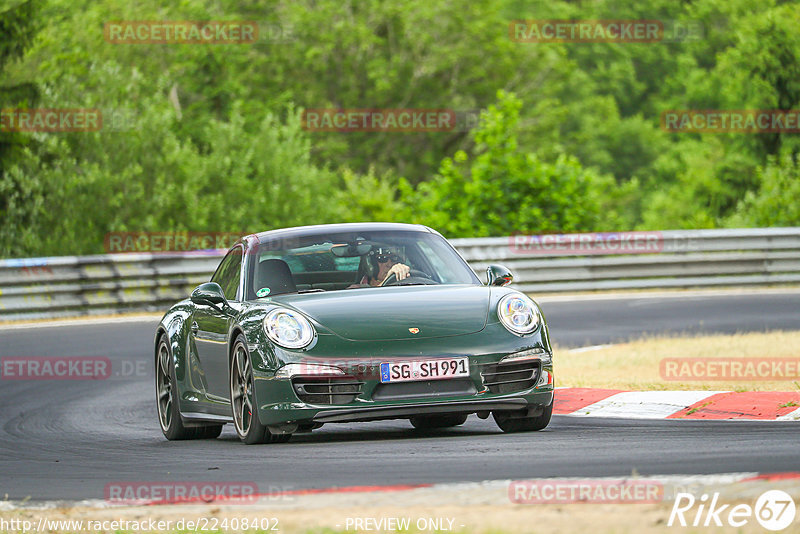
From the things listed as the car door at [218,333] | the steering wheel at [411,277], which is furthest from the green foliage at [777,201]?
the car door at [218,333]

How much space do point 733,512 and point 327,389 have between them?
3.47m

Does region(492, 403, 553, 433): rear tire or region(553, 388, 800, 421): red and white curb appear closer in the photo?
region(492, 403, 553, 433): rear tire

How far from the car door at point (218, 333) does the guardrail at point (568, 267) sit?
39.1 feet

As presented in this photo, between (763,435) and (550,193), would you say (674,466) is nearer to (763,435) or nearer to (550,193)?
(763,435)

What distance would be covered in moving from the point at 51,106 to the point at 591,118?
41446 millimetres

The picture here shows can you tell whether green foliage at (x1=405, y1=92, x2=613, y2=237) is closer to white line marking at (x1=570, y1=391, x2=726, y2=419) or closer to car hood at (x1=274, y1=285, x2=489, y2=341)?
white line marking at (x1=570, y1=391, x2=726, y2=419)

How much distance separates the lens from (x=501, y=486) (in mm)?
5785

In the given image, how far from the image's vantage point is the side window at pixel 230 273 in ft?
31.5

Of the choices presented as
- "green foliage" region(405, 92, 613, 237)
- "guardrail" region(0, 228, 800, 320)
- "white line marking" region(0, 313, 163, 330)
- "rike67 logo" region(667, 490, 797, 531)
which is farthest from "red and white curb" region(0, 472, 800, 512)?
"green foliage" region(405, 92, 613, 237)

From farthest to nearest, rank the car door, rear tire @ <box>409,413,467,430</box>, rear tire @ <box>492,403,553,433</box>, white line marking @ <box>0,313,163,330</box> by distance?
white line marking @ <box>0,313,163,330</box> → rear tire @ <box>409,413,467,430</box> → the car door → rear tire @ <box>492,403,553,433</box>

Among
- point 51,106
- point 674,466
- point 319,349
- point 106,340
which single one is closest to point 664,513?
point 674,466

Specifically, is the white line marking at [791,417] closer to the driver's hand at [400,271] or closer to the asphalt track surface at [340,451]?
the asphalt track surface at [340,451]

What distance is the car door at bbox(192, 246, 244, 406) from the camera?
9.05m

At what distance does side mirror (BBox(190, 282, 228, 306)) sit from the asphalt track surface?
0.89m
